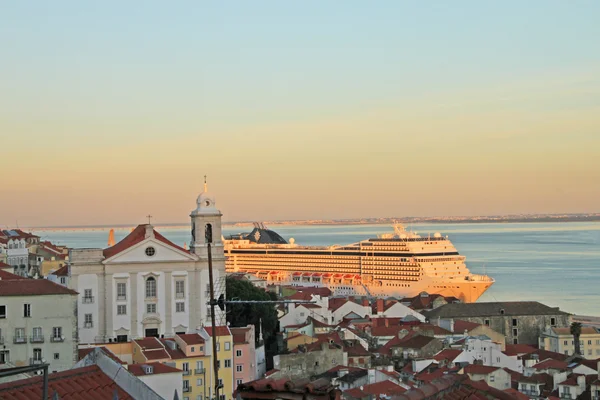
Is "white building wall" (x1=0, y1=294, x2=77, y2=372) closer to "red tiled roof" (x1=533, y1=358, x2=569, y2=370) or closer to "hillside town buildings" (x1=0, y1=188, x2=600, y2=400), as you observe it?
"hillside town buildings" (x1=0, y1=188, x2=600, y2=400)

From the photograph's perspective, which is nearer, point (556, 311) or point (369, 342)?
point (369, 342)

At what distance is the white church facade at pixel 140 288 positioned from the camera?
39219mm

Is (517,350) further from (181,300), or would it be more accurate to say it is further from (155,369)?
(155,369)

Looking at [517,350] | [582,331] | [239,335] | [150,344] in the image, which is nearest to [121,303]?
[239,335]

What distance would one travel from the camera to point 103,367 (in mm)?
8445

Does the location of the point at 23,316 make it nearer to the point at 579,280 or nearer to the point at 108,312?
the point at 108,312

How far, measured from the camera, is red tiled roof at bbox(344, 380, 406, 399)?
27.2 metres

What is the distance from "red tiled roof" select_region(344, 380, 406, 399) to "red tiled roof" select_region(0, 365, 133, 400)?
18979 millimetres

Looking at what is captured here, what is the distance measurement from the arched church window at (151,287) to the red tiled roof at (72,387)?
1264 inches

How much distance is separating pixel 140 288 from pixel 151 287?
0.44 m

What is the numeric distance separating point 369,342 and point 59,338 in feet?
59.9

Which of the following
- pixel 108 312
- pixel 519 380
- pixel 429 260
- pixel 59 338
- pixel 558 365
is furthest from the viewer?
pixel 429 260

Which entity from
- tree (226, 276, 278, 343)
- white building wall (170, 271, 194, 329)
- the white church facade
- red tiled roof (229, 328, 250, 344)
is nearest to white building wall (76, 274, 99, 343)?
the white church facade

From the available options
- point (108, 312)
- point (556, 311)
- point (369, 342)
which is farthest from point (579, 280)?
point (108, 312)
